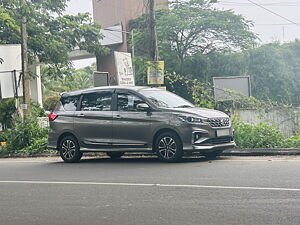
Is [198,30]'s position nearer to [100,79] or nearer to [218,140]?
[100,79]

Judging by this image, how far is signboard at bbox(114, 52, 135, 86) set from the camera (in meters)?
15.9

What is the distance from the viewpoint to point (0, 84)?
20.9m

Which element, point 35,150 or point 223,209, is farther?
point 35,150

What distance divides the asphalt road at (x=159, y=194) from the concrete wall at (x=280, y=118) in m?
4.35

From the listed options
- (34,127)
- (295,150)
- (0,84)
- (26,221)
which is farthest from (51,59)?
(26,221)

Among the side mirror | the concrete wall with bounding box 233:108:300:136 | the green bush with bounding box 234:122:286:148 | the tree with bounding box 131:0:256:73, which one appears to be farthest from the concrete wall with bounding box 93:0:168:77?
the side mirror

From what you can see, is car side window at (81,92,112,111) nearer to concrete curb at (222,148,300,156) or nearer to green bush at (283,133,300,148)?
concrete curb at (222,148,300,156)

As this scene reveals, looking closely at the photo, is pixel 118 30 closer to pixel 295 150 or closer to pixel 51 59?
pixel 51 59

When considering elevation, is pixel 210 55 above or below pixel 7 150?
above

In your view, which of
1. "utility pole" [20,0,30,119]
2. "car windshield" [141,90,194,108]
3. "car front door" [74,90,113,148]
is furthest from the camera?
"utility pole" [20,0,30,119]

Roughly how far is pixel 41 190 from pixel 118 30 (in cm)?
4013

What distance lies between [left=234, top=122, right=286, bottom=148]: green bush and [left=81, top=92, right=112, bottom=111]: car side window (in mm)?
3914

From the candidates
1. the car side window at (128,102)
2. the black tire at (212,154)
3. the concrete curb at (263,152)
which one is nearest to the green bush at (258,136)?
the concrete curb at (263,152)

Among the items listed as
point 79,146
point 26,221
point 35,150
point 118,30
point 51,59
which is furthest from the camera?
point 118,30
